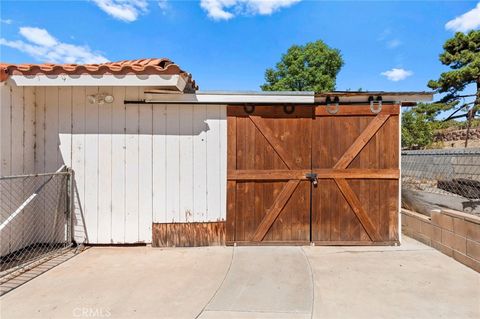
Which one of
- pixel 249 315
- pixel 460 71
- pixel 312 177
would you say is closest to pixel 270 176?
pixel 312 177

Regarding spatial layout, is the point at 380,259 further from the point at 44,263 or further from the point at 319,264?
the point at 44,263

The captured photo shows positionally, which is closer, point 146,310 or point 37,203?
point 146,310

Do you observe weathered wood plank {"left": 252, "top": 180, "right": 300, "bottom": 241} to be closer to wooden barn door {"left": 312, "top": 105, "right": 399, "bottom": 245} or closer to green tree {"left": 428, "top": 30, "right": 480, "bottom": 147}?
wooden barn door {"left": 312, "top": 105, "right": 399, "bottom": 245}

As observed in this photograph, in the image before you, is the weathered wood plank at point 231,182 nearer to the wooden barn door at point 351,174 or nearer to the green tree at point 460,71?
the wooden barn door at point 351,174

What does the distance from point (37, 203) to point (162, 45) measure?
7129 millimetres

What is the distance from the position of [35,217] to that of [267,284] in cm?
354

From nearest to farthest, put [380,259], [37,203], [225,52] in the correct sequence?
[380,259], [37,203], [225,52]

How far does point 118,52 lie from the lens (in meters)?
7.70

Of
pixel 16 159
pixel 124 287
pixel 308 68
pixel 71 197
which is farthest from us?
pixel 308 68

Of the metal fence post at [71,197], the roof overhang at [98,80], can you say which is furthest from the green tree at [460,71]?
the metal fence post at [71,197]

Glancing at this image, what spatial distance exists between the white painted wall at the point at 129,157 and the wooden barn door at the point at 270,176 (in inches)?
11.6

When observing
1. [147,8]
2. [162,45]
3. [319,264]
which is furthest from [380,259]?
[162,45]

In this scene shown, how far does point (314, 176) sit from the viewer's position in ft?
12.9

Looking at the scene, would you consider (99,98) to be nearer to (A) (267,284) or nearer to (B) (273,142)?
(B) (273,142)
